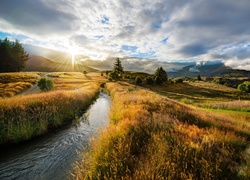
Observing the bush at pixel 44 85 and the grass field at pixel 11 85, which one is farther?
the bush at pixel 44 85

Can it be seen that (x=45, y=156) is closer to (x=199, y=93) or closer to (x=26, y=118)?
(x=26, y=118)

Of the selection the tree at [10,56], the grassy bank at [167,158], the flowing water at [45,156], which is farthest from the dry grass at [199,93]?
the tree at [10,56]

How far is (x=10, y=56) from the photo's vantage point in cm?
7094

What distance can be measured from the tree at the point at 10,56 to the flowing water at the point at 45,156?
77033 mm

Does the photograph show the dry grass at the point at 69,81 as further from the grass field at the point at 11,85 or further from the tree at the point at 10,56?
the tree at the point at 10,56

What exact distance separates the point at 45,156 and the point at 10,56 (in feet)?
266

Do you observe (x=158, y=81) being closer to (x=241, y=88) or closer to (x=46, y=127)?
(x=241, y=88)

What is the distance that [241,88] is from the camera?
83.8 m

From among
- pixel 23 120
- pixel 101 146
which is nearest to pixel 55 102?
pixel 23 120

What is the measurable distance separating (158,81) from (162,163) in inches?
3266

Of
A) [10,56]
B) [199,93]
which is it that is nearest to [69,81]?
[10,56]

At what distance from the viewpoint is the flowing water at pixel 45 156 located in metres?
6.80


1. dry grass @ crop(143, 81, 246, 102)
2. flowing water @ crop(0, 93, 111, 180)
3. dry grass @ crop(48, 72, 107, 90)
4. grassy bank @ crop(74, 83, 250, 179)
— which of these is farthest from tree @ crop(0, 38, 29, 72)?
grassy bank @ crop(74, 83, 250, 179)

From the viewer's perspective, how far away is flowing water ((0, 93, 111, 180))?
6797 millimetres
